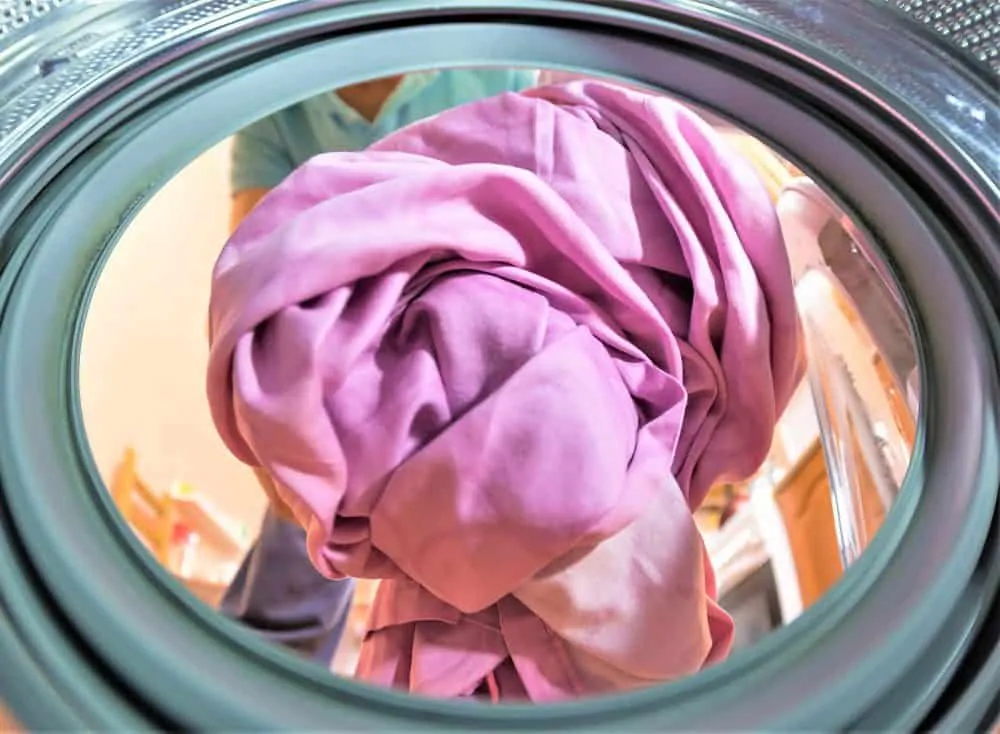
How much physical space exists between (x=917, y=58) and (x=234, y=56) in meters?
0.35

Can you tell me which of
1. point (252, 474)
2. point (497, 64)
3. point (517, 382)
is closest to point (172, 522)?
Answer: point (252, 474)

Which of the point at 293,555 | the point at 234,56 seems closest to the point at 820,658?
the point at 293,555

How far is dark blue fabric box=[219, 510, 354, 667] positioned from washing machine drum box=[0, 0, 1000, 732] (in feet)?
0.45

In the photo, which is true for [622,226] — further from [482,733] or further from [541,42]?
[482,733]

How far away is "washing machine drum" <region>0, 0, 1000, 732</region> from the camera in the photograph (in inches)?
12.2

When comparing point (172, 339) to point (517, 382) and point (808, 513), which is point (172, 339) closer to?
point (517, 382)

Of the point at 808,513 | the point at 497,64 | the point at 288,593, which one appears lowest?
the point at 288,593

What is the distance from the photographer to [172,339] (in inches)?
21.2

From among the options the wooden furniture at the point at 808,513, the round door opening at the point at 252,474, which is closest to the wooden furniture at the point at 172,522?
the round door opening at the point at 252,474

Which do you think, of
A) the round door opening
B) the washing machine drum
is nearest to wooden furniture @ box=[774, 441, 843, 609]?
the round door opening

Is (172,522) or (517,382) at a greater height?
(517,382)

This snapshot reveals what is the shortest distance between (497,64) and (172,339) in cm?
22

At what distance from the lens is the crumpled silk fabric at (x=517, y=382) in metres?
0.44

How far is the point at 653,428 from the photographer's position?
1.57ft
